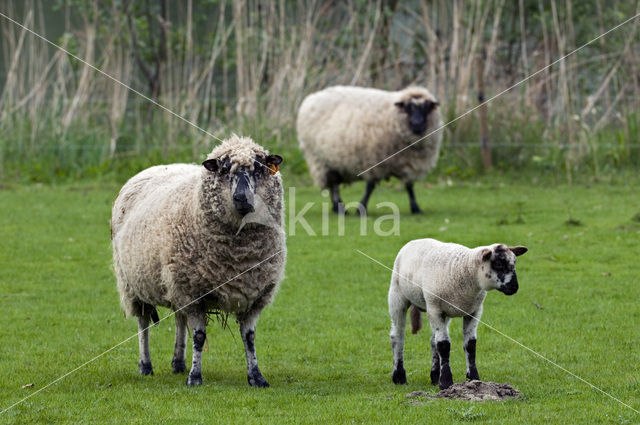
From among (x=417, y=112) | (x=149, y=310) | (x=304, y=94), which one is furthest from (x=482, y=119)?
(x=149, y=310)

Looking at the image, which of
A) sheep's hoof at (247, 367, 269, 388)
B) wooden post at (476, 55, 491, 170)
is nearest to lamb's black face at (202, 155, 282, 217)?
sheep's hoof at (247, 367, 269, 388)

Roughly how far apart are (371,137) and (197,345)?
29.9ft

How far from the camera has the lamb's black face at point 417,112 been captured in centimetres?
1548

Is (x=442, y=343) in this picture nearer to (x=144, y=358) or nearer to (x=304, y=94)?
(x=144, y=358)

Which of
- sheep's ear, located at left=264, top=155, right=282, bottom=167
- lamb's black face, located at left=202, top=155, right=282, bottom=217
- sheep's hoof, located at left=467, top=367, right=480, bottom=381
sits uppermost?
sheep's ear, located at left=264, top=155, right=282, bottom=167

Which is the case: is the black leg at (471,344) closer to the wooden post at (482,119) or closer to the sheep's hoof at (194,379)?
the sheep's hoof at (194,379)

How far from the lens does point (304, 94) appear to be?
19.4 m

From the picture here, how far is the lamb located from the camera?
6.49 metres

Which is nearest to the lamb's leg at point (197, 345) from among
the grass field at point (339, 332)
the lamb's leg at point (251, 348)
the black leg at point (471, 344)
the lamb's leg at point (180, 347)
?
the grass field at point (339, 332)

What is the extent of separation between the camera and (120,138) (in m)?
19.7

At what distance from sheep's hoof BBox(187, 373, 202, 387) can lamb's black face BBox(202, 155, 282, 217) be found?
1.20 metres

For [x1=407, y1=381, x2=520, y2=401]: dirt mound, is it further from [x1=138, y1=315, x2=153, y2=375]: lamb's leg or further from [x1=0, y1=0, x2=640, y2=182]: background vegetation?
[x1=0, y1=0, x2=640, y2=182]: background vegetation

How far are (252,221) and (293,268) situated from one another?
4770mm

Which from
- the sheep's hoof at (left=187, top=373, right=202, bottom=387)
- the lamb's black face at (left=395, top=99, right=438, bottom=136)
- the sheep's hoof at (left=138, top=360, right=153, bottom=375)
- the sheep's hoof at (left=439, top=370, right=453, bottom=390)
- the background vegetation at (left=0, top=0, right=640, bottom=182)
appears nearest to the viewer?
the sheep's hoof at (left=439, top=370, right=453, bottom=390)
